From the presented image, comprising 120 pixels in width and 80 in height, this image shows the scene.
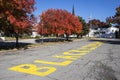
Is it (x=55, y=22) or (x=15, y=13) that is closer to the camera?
(x=15, y=13)

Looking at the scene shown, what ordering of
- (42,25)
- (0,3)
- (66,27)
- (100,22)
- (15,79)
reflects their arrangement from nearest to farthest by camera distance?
(15,79) < (0,3) < (42,25) < (66,27) < (100,22)

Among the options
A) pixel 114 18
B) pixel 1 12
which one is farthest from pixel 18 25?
pixel 114 18

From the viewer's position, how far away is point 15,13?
25453 millimetres

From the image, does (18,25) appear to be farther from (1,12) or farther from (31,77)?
(31,77)

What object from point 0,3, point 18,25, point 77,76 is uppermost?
point 0,3

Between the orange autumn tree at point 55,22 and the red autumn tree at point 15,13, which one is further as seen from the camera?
the orange autumn tree at point 55,22

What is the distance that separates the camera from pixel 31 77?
10.3 meters

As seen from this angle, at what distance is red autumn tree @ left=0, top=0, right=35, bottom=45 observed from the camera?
2380cm

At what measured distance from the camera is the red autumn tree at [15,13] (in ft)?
78.1

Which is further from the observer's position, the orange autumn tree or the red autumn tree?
the orange autumn tree

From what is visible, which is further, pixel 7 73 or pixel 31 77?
pixel 7 73

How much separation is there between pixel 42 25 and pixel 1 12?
22.7 meters

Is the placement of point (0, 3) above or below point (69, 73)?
above

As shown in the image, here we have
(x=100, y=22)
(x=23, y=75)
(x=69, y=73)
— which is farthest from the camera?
(x=100, y=22)
